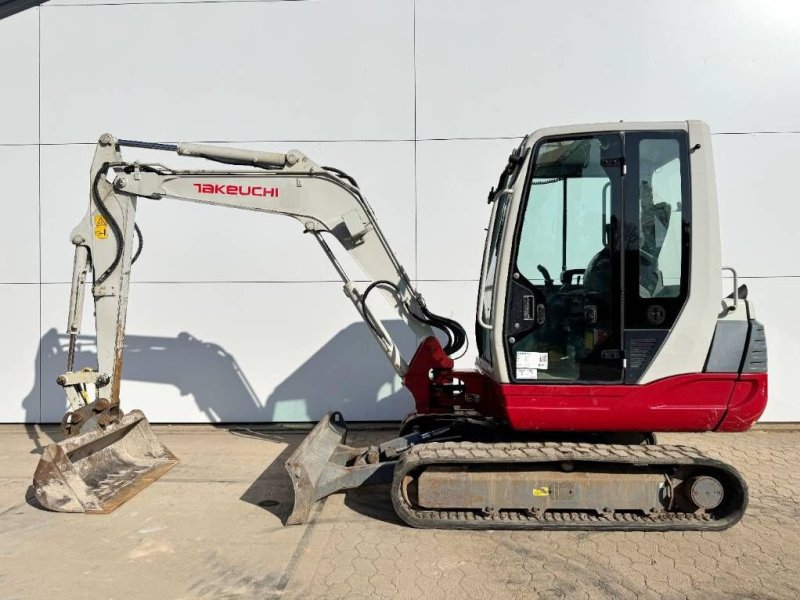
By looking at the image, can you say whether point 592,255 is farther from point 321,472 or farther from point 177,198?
point 177,198

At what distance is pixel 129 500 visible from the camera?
4629mm

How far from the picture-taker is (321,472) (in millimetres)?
4324

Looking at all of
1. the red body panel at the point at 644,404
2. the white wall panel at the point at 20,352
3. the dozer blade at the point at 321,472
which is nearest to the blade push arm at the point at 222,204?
the dozer blade at the point at 321,472

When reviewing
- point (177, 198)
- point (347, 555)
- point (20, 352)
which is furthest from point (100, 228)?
point (20, 352)

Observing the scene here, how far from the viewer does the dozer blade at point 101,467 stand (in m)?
4.34

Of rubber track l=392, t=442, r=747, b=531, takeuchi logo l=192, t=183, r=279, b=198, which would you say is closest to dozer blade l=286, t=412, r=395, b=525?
rubber track l=392, t=442, r=747, b=531

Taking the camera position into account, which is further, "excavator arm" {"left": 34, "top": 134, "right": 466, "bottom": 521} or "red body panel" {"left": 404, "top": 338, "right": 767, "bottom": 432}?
"excavator arm" {"left": 34, "top": 134, "right": 466, "bottom": 521}

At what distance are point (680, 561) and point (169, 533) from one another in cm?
333

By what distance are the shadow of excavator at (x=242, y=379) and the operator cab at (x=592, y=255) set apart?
323cm

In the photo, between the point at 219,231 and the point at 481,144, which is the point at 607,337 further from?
the point at 219,231

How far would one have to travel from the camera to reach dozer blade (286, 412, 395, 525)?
4.08m

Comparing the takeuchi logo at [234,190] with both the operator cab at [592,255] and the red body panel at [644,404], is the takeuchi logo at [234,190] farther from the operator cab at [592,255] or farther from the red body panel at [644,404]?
the red body panel at [644,404]

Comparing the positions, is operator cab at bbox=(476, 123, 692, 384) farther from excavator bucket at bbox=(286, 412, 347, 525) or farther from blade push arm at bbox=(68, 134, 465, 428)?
excavator bucket at bbox=(286, 412, 347, 525)

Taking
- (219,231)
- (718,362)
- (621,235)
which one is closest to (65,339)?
(219,231)
